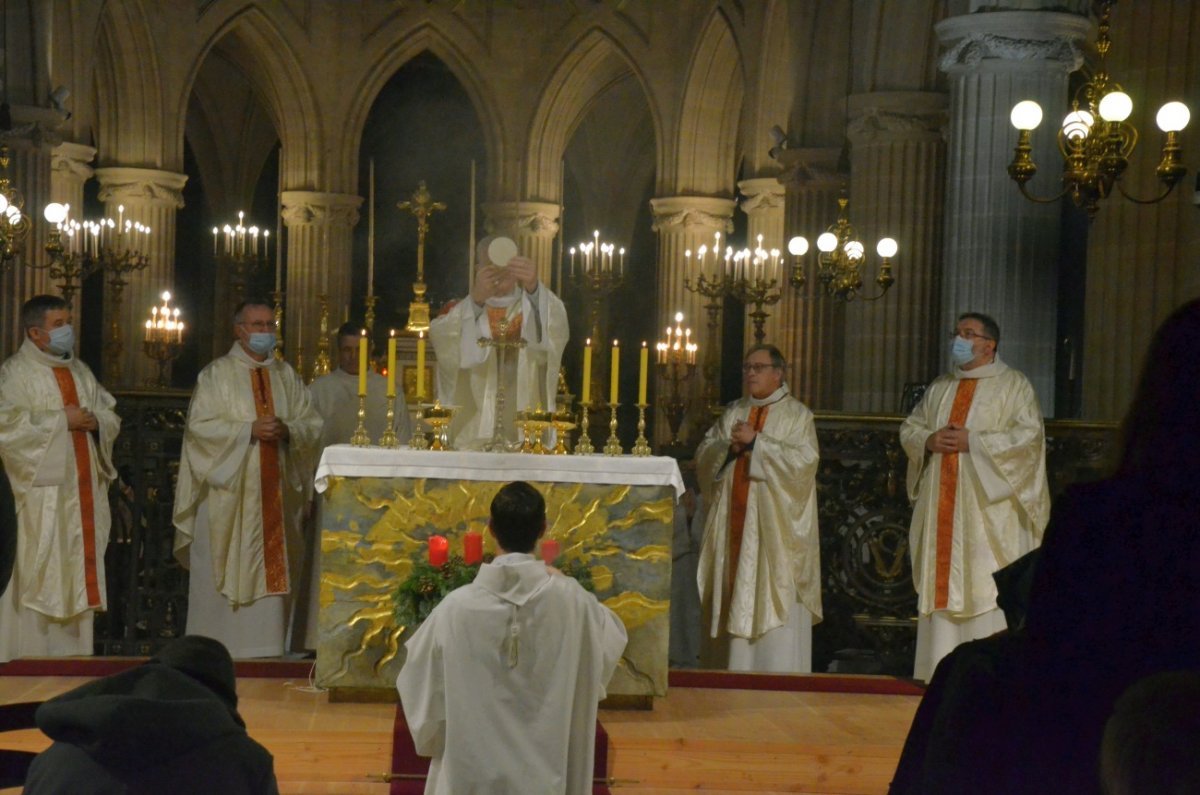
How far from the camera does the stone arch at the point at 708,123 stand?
24953 millimetres

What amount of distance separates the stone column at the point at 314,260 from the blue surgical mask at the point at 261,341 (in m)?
17.3

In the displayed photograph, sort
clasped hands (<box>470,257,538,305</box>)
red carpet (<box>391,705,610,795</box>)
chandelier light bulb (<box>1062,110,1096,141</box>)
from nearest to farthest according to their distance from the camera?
red carpet (<box>391,705,610,795</box>), clasped hands (<box>470,257,538,305</box>), chandelier light bulb (<box>1062,110,1096,141</box>)

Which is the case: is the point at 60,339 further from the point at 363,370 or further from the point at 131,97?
the point at 131,97

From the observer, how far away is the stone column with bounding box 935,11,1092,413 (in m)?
11.8

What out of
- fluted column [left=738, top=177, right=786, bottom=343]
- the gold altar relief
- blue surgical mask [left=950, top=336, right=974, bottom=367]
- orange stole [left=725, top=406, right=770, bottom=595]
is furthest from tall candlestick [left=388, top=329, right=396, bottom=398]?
fluted column [left=738, top=177, right=786, bottom=343]

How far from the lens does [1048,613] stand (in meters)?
2.47

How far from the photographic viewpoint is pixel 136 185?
24109mm

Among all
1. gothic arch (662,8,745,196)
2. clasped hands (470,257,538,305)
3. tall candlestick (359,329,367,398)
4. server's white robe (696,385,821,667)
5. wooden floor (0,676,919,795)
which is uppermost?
gothic arch (662,8,745,196)

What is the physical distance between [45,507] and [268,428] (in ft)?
3.76

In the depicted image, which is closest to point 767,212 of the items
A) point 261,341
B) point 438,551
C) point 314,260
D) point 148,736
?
point 314,260

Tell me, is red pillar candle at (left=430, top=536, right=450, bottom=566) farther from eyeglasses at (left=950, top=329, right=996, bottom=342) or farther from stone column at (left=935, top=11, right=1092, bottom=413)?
stone column at (left=935, top=11, right=1092, bottom=413)

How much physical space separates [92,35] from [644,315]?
459 inches

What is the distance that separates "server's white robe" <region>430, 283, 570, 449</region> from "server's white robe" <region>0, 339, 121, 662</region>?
2.08 m

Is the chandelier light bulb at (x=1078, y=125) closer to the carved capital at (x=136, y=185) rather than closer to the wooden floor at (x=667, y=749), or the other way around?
the wooden floor at (x=667, y=749)
